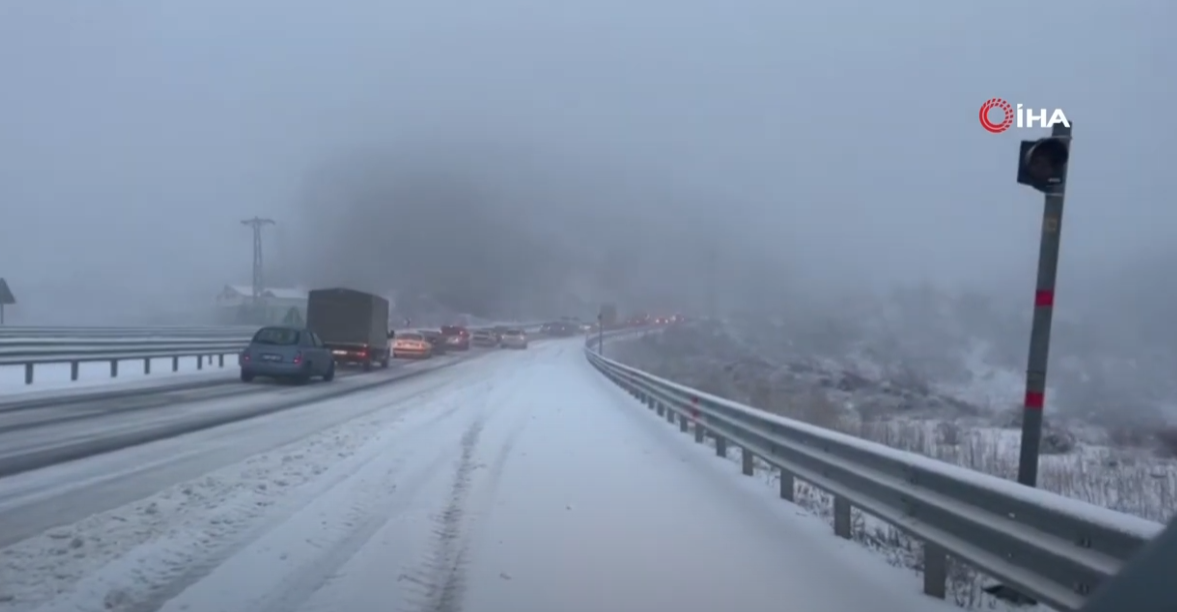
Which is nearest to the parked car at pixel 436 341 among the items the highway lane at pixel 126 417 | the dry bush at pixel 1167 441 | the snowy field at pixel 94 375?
the snowy field at pixel 94 375

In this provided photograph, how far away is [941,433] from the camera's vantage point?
1838 cm

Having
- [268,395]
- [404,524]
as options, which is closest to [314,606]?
[404,524]

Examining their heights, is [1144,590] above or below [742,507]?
above

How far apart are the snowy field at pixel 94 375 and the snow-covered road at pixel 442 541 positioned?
1478cm

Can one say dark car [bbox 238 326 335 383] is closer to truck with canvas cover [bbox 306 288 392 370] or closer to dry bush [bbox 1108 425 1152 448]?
truck with canvas cover [bbox 306 288 392 370]

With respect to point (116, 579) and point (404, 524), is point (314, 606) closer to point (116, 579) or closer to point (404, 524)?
point (116, 579)

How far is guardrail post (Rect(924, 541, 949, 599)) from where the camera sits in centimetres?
732

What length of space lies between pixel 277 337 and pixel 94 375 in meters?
6.50

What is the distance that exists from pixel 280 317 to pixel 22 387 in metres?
45.0

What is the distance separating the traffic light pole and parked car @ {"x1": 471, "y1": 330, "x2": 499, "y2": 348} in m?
77.7

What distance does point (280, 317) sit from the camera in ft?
238

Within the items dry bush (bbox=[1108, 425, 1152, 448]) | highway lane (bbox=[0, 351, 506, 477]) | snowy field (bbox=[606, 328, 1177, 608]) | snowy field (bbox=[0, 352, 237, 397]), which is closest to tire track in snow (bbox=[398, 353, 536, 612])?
snowy field (bbox=[606, 328, 1177, 608])

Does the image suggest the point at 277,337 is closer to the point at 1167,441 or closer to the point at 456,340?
the point at 1167,441

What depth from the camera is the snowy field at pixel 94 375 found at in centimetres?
2838
